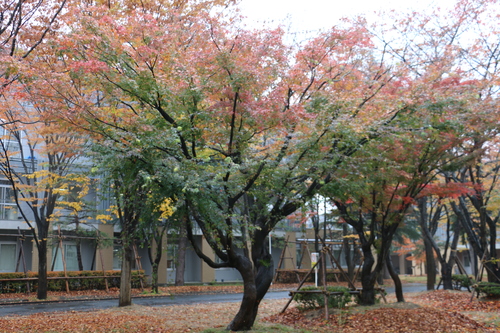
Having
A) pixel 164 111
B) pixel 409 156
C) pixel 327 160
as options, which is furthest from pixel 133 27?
pixel 409 156

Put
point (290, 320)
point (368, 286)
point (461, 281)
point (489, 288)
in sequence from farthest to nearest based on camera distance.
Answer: point (461, 281), point (489, 288), point (368, 286), point (290, 320)

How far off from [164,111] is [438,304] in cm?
1277

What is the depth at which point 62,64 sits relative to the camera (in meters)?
13.7

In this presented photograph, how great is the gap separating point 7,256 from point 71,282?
18.0ft

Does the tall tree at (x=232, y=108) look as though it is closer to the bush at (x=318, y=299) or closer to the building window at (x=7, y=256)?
the bush at (x=318, y=299)

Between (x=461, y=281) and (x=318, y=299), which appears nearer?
(x=318, y=299)

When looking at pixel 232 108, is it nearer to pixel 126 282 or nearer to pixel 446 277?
pixel 126 282

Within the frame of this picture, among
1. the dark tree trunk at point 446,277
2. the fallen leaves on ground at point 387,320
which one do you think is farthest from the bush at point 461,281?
the fallen leaves on ground at point 387,320

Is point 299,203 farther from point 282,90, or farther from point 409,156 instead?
point 409,156

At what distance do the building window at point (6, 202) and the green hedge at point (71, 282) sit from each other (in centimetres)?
504

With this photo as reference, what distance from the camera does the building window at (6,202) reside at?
27328mm

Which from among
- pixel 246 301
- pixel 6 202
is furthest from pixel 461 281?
pixel 6 202

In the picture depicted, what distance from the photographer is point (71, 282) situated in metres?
25.0

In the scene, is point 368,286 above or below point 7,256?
below
